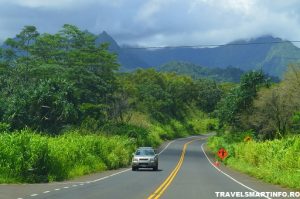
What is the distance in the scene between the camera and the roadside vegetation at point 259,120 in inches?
1484

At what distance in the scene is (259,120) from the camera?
215 ft

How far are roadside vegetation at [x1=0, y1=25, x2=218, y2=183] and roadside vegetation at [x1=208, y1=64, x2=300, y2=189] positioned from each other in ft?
37.7

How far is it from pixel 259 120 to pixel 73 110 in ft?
77.0

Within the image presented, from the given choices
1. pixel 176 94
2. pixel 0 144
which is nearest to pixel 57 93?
pixel 0 144

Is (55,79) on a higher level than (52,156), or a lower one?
higher

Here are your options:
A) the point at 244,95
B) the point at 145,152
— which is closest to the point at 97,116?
the point at 244,95

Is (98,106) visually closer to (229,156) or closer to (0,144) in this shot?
(229,156)

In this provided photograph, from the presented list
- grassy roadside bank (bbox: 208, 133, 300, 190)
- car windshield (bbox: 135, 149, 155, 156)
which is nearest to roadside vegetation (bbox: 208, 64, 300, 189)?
grassy roadside bank (bbox: 208, 133, 300, 190)

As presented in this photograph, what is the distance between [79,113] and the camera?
224 feet

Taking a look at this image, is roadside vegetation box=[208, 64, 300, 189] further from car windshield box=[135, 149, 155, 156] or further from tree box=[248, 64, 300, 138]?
car windshield box=[135, 149, 155, 156]

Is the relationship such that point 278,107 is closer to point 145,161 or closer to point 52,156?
point 145,161

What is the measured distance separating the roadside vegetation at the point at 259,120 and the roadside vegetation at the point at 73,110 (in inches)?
453

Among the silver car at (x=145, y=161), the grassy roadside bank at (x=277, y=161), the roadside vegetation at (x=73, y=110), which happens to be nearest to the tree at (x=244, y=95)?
the roadside vegetation at (x=73, y=110)

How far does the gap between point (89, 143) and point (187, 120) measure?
10714 cm
